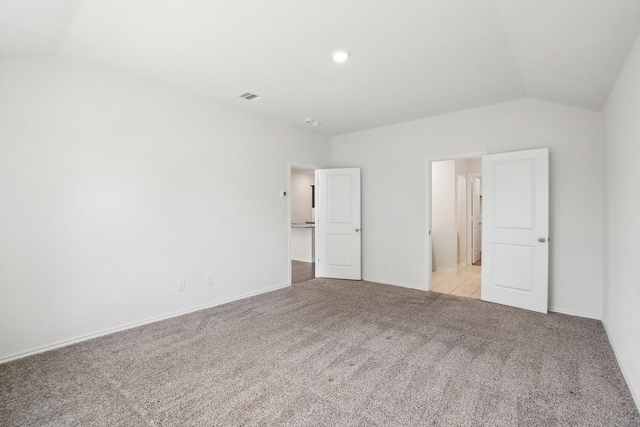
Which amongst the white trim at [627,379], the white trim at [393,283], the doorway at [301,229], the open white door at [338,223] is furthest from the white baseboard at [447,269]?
the white trim at [627,379]

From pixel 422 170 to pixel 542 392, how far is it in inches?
126

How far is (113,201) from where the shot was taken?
9.86 ft

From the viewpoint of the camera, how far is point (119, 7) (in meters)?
2.04

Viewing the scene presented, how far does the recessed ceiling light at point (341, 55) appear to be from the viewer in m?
2.60

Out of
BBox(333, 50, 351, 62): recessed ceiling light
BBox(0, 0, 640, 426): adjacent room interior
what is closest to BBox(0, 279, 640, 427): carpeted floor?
BBox(0, 0, 640, 426): adjacent room interior

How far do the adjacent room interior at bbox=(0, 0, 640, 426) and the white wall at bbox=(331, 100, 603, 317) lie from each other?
0.03 meters

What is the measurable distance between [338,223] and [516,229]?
2.72 metres

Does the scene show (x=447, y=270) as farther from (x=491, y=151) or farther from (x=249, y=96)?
(x=249, y=96)

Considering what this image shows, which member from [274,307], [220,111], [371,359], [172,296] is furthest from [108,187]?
[371,359]

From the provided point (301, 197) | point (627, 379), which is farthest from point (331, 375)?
point (301, 197)

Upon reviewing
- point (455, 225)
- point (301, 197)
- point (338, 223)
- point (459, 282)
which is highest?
point (301, 197)

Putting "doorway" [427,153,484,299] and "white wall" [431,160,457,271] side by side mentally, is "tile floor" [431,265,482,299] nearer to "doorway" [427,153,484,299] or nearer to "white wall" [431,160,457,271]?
"doorway" [427,153,484,299]

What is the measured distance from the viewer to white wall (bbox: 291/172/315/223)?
8.66 m

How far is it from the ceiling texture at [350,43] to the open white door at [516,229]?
85cm
